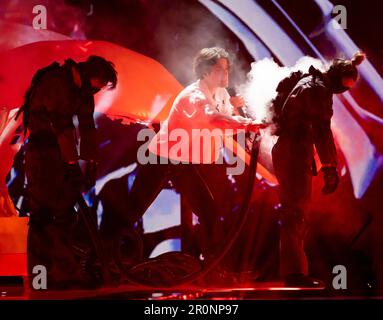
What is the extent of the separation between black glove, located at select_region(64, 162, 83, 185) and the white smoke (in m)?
1.33

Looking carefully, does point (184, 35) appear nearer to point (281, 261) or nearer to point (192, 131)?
point (192, 131)

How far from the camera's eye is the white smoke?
4.43 metres

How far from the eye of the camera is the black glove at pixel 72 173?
14.1 feet

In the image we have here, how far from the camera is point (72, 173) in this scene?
4309mm

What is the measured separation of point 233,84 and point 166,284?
1552 millimetres

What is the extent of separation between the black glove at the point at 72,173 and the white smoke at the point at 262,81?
52.4 inches

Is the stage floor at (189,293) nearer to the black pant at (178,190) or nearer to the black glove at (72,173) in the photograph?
the black pant at (178,190)

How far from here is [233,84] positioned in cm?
446

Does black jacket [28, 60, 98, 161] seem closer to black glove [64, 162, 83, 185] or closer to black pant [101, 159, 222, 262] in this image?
black glove [64, 162, 83, 185]

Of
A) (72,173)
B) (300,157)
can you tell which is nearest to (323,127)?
(300,157)

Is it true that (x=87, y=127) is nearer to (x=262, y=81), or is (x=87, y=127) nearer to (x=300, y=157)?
(x=262, y=81)

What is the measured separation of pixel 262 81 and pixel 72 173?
1547 mm

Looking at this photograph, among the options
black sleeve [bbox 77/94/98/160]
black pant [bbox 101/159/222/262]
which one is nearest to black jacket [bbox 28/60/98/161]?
black sleeve [bbox 77/94/98/160]

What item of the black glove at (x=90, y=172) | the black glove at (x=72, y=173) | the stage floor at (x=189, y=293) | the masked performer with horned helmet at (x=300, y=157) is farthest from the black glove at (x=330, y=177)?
the black glove at (x=72, y=173)
